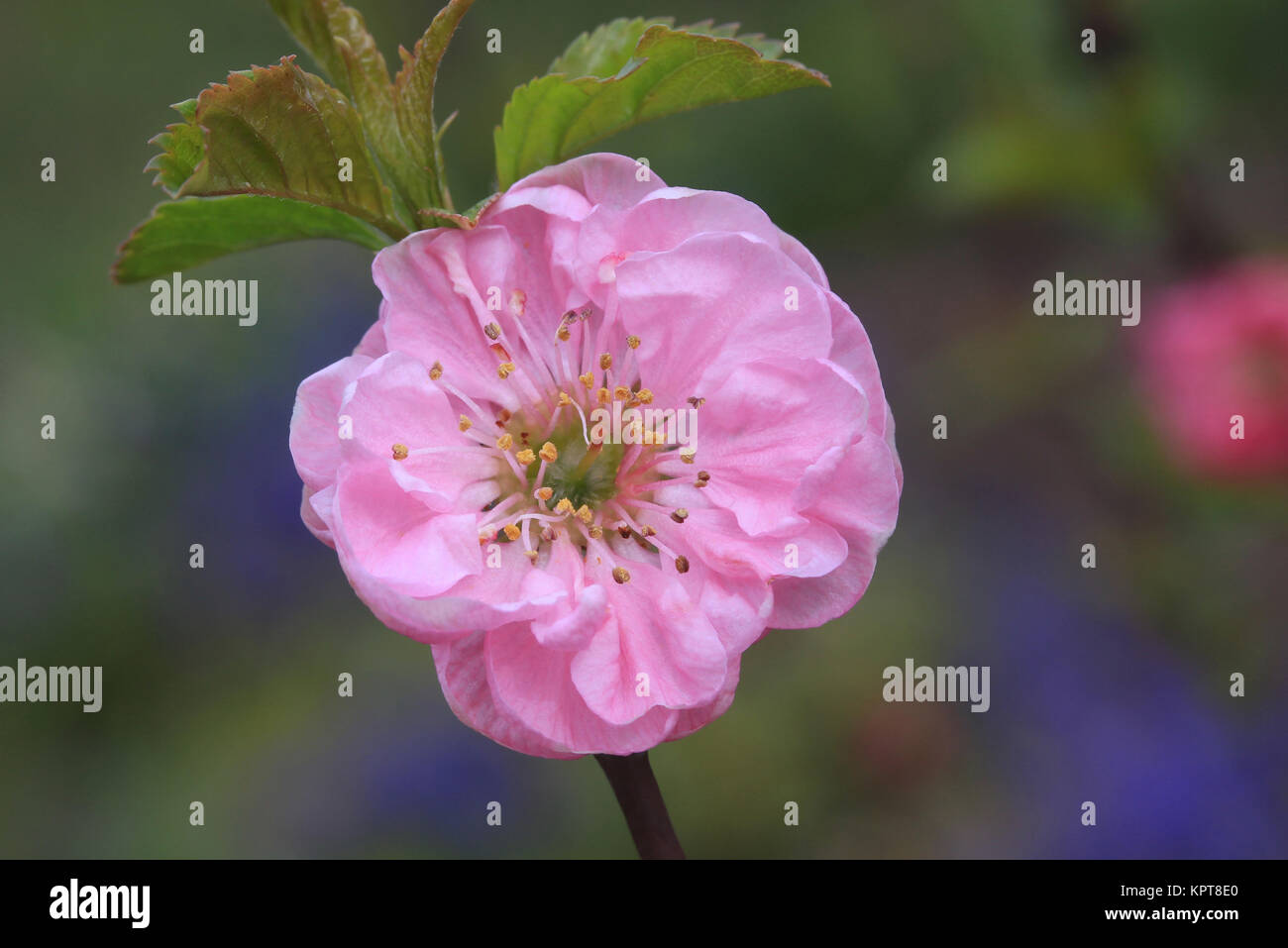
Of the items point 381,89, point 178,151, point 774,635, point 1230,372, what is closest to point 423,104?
point 381,89

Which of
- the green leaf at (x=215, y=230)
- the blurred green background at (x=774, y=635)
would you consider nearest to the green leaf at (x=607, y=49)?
the green leaf at (x=215, y=230)

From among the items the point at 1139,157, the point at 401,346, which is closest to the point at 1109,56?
the point at 1139,157

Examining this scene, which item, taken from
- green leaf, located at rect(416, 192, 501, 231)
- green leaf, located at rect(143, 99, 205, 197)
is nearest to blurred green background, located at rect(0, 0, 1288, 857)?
green leaf, located at rect(416, 192, 501, 231)

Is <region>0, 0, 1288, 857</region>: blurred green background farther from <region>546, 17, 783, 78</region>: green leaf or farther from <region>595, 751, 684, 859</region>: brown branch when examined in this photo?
<region>595, 751, 684, 859</region>: brown branch

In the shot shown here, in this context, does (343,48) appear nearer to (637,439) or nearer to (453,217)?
(453,217)

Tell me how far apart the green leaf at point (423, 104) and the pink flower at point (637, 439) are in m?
0.05

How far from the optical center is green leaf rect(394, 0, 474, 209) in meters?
0.78

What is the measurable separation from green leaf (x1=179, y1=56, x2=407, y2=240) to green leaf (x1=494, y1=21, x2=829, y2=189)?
12cm

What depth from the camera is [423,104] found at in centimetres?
81

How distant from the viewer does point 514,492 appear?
1021 mm

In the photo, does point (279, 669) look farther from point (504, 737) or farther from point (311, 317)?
point (504, 737)

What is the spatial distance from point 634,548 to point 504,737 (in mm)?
234

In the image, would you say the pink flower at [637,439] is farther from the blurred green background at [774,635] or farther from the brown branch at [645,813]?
the blurred green background at [774,635]

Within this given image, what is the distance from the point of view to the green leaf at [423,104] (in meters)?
0.78
